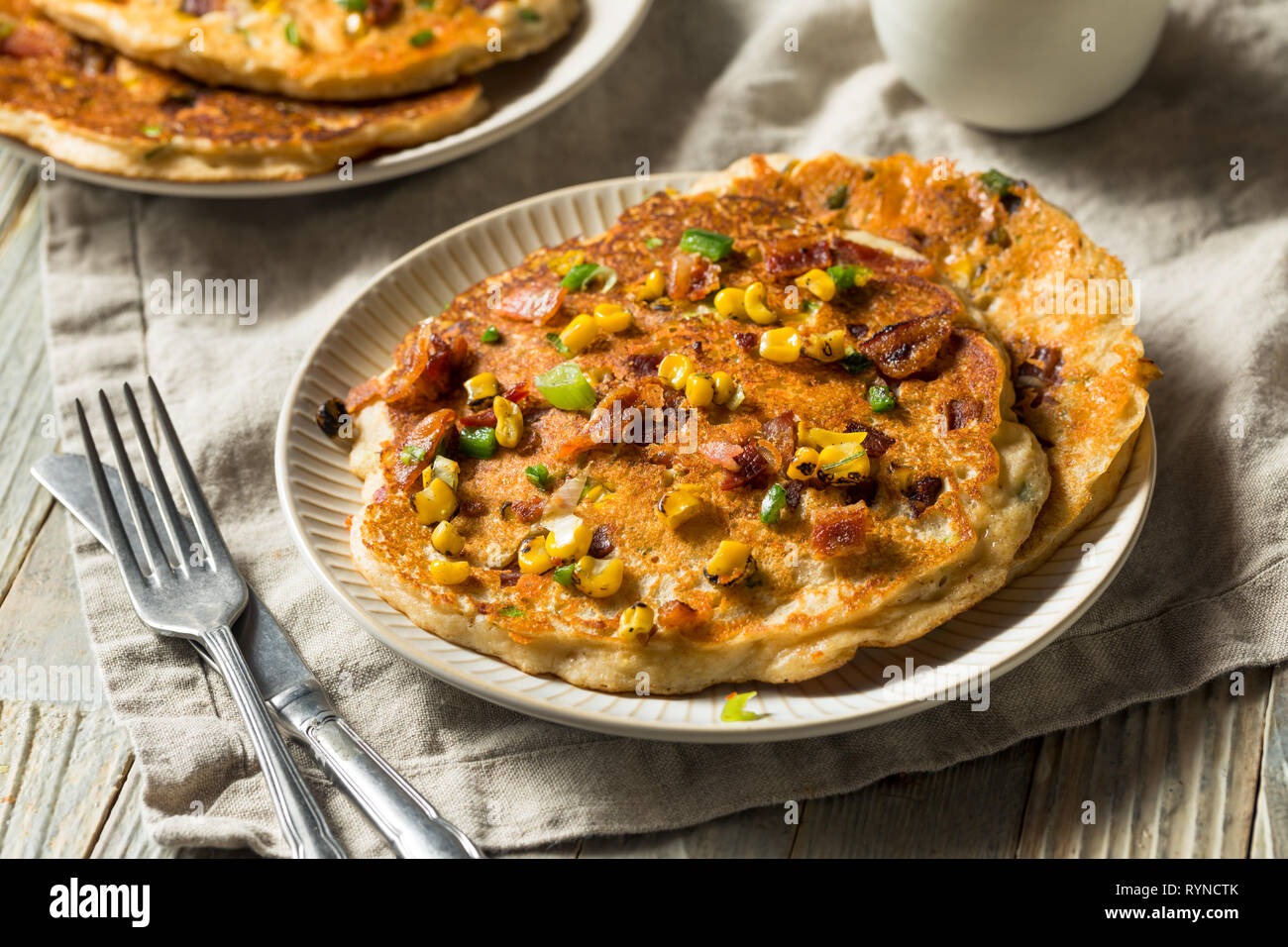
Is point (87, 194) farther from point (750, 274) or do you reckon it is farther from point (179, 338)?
point (750, 274)

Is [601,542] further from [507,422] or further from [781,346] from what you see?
[781,346]

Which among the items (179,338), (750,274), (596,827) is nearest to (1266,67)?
(750,274)

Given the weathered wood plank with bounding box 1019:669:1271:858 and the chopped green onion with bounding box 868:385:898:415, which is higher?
the chopped green onion with bounding box 868:385:898:415

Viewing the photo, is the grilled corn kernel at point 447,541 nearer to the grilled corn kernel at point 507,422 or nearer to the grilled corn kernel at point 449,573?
the grilled corn kernel at point 449,573

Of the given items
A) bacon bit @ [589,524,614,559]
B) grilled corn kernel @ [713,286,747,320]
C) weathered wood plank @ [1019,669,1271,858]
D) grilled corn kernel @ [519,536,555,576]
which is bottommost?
weathered wood plank @ [1019,669,1271,858]

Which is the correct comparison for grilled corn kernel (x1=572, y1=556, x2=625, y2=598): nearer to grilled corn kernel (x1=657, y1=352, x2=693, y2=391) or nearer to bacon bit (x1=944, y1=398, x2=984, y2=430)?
grilled corn kernel (x1=657, y1=352, x2=693, y2=391)

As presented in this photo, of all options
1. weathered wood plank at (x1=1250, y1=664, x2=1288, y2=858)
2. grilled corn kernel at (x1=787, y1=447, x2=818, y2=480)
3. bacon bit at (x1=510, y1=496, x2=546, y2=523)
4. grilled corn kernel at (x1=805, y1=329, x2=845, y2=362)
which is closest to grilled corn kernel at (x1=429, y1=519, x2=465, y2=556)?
bacon bit at (x1=510, y1=496, x2=546, y2=523)
